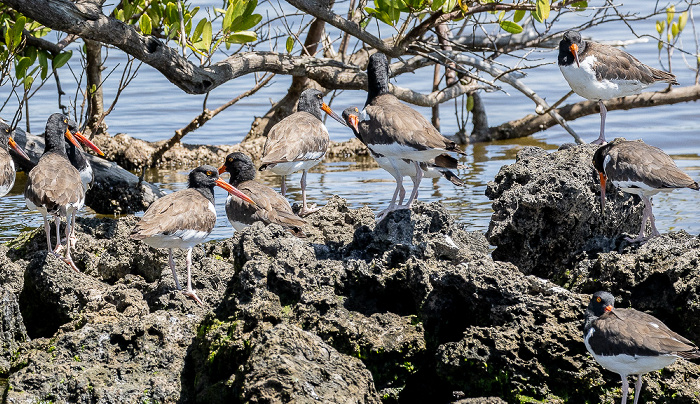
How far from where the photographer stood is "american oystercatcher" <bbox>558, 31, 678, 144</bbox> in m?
9.03

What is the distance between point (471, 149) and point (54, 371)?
1105cm

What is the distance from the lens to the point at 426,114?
18.1 m

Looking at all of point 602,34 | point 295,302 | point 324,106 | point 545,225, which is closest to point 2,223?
point 324,106

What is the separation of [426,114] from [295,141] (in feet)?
29.3

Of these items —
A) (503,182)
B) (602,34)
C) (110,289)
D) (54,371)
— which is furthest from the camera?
(602,34)

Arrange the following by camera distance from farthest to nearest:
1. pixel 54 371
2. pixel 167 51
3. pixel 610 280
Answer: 1. pixel 167 51
2. pixel 610 280
3. pixel 54 371

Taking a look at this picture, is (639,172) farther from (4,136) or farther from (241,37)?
(4,136)

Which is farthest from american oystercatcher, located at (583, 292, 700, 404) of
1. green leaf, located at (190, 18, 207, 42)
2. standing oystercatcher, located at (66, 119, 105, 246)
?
standing oystercatcher, located at (66, 119, 105, 246)

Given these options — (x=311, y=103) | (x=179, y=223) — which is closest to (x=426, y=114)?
(x=311, y=103)

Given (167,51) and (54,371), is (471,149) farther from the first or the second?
(54,371)

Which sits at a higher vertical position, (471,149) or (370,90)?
(370,90)

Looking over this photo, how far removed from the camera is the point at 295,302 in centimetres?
582

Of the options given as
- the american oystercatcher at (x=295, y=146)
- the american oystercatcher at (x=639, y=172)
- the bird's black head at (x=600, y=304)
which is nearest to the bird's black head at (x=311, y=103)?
the american oystercatcher at (x=295, y=146)

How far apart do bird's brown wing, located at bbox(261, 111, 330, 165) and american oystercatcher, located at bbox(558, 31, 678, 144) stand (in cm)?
279
